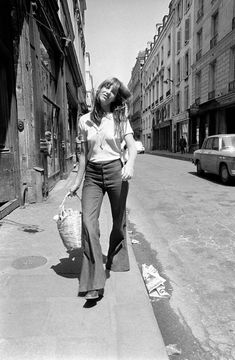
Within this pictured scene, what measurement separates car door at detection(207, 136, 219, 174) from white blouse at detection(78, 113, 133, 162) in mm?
9277

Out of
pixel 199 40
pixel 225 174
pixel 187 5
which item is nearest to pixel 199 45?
pixel 199 40

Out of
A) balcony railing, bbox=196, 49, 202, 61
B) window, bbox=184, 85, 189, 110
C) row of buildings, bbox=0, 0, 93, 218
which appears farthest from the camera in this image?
window, bbox=184, 85, 189, 110

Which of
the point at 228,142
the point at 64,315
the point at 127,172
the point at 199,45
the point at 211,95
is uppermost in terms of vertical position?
the point at 199,45

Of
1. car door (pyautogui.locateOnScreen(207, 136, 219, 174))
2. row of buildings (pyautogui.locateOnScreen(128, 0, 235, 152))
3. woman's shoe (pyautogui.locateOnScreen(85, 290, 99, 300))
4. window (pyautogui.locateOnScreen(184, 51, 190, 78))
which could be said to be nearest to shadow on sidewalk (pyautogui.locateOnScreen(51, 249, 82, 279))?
woman's shoe (pyautogui.locateOnScreen(85, 290, 99, 300))

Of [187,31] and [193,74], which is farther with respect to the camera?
[187,31]

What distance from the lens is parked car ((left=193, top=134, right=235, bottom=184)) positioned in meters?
10.8

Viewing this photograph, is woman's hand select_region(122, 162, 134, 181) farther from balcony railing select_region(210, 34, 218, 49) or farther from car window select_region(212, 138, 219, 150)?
balcony railing select_region(210, 34, 218, 49)

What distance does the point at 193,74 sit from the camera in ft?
104

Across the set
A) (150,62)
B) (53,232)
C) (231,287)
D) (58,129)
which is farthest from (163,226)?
(150,62)

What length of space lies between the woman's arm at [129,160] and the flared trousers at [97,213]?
0.14 metres

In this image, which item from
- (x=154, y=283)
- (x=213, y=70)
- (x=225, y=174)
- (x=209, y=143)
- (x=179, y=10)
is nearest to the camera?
(x=154, y=283)

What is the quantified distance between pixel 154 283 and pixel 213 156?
366 inches

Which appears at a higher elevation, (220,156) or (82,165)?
(82,165)

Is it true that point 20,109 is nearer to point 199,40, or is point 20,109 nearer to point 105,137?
point 105,137
